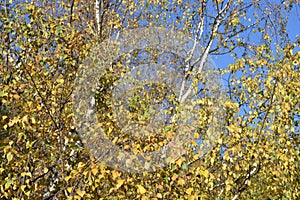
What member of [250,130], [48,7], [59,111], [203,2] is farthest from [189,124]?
[48,7]

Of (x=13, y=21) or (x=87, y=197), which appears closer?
(x=87, y=197)

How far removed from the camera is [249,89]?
615 centimetres

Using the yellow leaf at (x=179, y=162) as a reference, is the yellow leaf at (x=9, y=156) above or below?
above

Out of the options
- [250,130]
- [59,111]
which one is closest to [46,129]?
[59,111]

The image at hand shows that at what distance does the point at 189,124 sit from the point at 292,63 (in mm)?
2367

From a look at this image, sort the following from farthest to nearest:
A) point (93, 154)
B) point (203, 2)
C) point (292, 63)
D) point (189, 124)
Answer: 1. point (203, 2)
2. point (292, 63)
3. point (189, 124)
4. point (93, 154)

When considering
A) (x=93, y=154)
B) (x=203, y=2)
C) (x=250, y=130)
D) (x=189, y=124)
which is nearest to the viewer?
(x=93, y=154)

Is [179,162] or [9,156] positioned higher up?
[9,156]

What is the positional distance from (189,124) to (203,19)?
3.88 m

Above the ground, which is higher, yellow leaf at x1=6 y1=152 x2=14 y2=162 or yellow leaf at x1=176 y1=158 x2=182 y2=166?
yellow leaf at x1=6 y1=152 x2=14 y2=162

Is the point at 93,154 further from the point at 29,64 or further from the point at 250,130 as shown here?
the point at 250,130

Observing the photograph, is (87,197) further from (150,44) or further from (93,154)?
(150,44)

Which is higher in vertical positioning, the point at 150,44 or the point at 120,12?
the point at 120,12

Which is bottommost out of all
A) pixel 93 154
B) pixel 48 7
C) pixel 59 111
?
pixel 93 154
